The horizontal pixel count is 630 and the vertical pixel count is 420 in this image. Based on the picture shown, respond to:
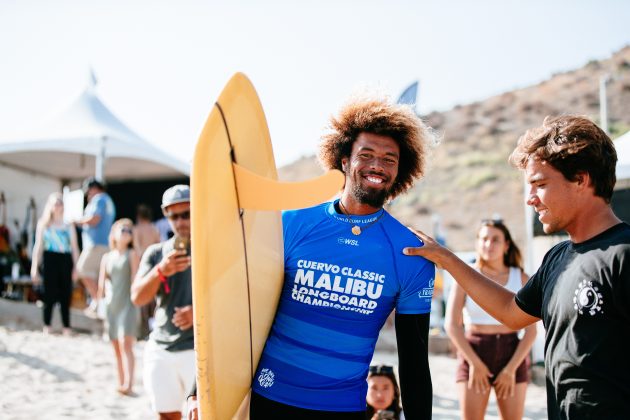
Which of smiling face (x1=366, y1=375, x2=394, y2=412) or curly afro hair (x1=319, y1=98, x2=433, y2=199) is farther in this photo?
smiling face (x1=366, y1=375, x2=394, y2=412)

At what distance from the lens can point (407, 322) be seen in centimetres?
207

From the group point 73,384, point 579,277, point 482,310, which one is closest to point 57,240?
point 73,384

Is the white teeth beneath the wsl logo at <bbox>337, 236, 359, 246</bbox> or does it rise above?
above

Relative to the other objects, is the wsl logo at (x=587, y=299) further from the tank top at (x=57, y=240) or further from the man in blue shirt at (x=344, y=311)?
the tank top at (x=57, y=240)

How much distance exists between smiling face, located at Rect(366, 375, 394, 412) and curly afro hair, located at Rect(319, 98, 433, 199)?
1479mm

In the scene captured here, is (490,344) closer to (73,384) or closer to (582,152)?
(582,152)

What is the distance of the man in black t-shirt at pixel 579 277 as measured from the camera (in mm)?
1541

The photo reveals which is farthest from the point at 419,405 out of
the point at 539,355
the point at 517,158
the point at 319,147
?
the point at 539,355

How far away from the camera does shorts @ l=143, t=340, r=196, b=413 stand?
10.6 ft

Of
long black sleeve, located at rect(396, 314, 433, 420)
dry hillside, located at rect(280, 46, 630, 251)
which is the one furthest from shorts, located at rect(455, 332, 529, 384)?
dry hillside, located at rect(280, 46, 630, 251)

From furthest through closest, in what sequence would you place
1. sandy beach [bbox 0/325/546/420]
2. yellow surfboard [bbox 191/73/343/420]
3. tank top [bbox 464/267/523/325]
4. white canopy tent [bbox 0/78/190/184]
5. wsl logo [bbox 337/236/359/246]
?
white canopy tent [bbox 0/78/190/184] < sandy beach [bbox 0/325/546/420] < tank top [bbox 464/267/523/325] < wsl logo [bbox 337/236/359/246] < yellow surfboard [bbox 191/73/343/420]

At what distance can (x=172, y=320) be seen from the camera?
3.35 meters

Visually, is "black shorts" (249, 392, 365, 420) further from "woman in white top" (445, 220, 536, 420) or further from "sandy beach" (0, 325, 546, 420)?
"sandy beach" (0, 325, 546, 420)

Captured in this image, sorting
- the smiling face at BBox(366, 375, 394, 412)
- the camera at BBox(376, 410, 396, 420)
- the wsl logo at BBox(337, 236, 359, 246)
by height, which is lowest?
the camera at BBox(376, 410, 396, 420)
